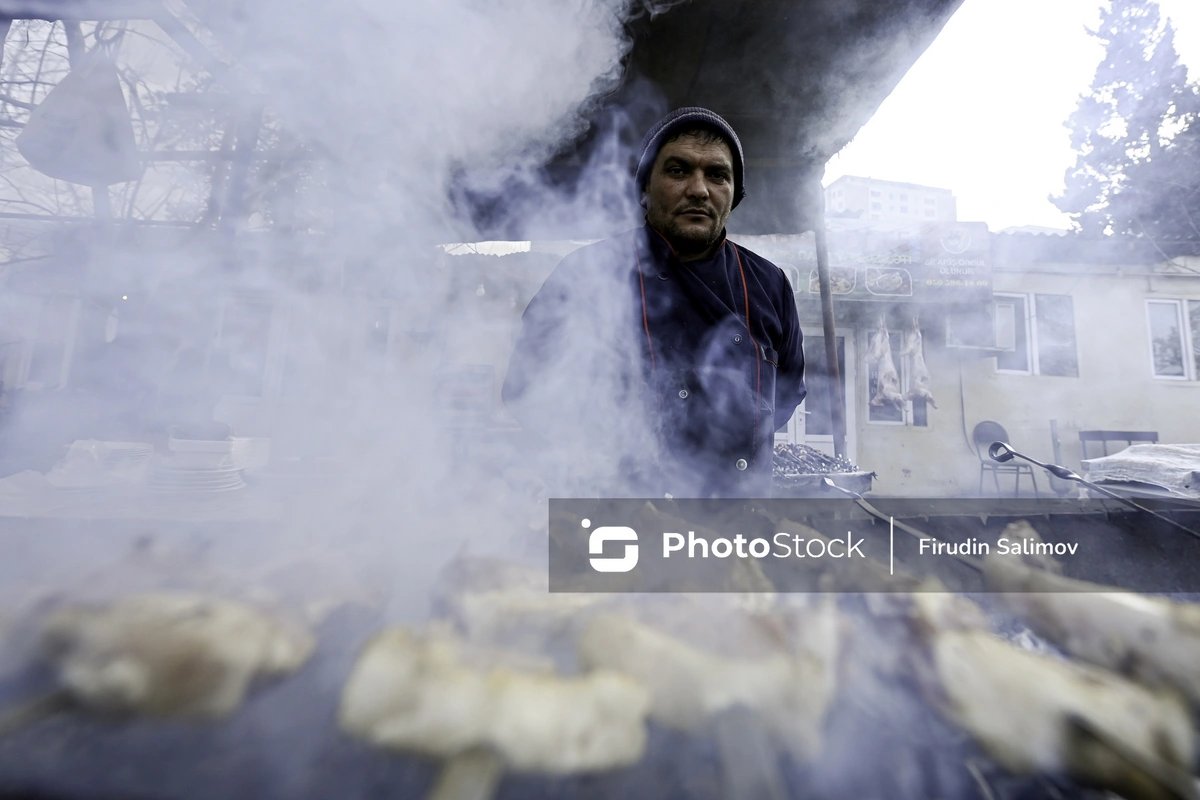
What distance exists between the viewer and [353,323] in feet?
9.57

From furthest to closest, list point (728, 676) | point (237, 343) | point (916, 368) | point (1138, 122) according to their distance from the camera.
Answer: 1. point (916, 368)
2. point (1138, 122)
3. point (237, 343)
4. point (728, 676)

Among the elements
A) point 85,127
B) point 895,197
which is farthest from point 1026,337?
point 895,197

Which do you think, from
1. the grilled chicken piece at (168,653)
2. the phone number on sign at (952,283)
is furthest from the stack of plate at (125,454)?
the phone number on sign at (952,283)

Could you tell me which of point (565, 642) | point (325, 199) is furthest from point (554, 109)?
point (565, 642)

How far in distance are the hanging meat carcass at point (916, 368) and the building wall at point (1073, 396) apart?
0.76 meters

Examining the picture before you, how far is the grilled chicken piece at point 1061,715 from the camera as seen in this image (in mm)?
689

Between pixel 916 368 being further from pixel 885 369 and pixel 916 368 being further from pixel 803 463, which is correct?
pixel 803 463

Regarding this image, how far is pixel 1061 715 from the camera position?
73 centimetres

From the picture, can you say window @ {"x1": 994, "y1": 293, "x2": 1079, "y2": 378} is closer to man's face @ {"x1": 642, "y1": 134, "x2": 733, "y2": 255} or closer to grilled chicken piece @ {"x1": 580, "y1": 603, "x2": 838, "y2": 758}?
man's face @ {"x1": 642, "y1": 134, "x2": 733, "y2": 255}

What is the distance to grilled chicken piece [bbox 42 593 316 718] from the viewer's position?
2.44 feet

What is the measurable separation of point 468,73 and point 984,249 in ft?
29.5

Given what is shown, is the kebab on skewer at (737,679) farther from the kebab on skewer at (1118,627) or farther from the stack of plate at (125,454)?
the stack of plate at (125,454)

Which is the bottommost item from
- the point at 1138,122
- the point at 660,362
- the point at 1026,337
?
the point at 660,362
